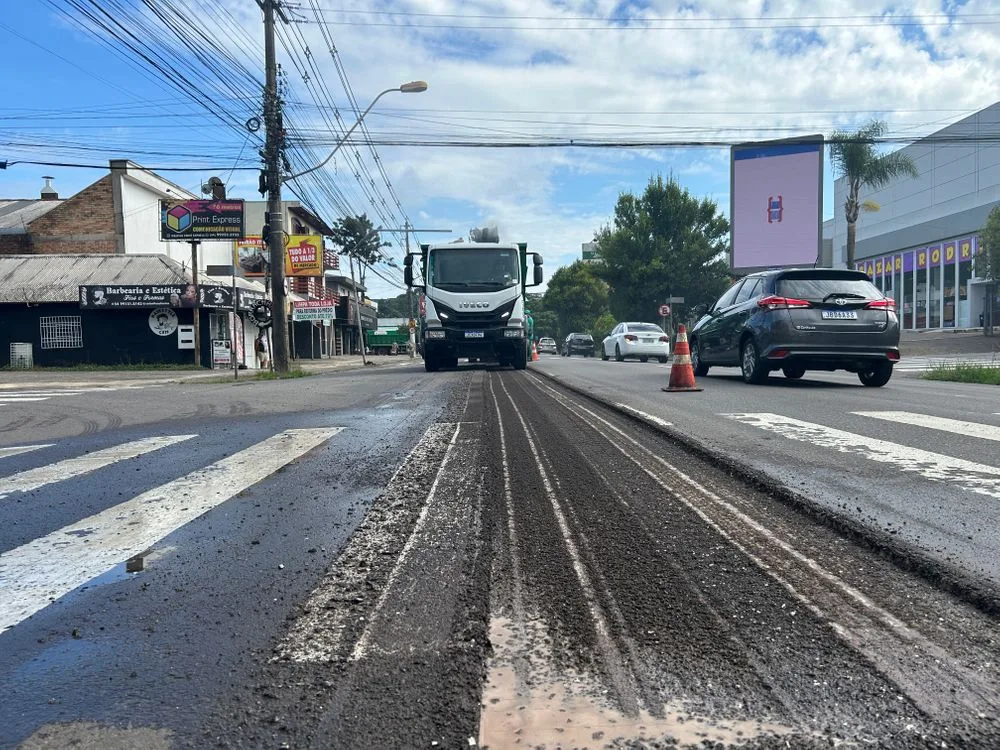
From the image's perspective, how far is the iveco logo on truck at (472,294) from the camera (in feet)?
55.6

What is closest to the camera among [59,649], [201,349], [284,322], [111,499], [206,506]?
[59,649]

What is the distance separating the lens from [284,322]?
65.8ft

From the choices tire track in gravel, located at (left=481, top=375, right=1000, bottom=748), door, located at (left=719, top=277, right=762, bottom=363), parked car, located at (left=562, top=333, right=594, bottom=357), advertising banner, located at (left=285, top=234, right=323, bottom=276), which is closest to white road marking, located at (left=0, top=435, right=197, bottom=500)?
tire track in gravel, located at (left=481, top=375, right=1000, bottom=748)

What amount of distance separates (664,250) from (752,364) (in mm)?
36932

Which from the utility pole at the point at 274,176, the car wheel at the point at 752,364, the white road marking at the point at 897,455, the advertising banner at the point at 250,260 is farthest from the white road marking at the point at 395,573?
the advertising banner at the point at 250,260

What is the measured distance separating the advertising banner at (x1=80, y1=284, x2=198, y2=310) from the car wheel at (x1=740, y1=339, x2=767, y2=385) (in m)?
21.3

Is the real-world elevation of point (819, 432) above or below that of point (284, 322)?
below

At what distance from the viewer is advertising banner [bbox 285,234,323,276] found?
1355 inches

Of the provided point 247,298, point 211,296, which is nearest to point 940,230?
point 247,298

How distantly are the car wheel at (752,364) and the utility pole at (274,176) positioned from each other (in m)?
12.5

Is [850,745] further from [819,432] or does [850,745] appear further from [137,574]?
[819,432]

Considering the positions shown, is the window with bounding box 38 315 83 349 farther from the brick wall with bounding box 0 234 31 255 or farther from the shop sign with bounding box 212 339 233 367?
the brick wall with bounding box 0 234 31 255

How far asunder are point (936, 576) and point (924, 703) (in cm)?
101

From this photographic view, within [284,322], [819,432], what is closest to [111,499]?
[819,432]
